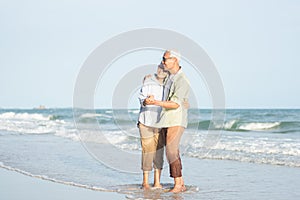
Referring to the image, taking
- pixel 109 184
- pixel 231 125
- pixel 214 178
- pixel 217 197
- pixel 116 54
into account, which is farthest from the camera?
pixel 231 125

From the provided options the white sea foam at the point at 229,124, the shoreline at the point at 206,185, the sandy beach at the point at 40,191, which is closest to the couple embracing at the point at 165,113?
the shoreline at the point at 206,185

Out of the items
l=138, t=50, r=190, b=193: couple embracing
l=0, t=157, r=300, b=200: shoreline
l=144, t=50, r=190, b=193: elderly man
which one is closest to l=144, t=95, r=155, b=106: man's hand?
l=138, t=50, r=190, b=193: couple embracing

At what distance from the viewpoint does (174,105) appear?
5.61m

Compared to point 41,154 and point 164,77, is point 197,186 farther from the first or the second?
point 41,154

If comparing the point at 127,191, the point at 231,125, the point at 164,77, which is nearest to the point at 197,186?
the point at 127,191

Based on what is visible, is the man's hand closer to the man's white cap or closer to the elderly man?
the elderly man

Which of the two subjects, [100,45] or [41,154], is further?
[41,154]

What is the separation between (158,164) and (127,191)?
52 centimetres

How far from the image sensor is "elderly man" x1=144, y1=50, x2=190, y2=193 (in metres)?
5.67

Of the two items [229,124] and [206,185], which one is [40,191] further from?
[229,124]

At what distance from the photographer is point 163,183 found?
22.1 feet

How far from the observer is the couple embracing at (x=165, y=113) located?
5.68 m

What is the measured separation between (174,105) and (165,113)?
21cm

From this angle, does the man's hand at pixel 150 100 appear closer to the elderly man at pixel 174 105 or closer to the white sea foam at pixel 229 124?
the elderly man at pixel 174 105
